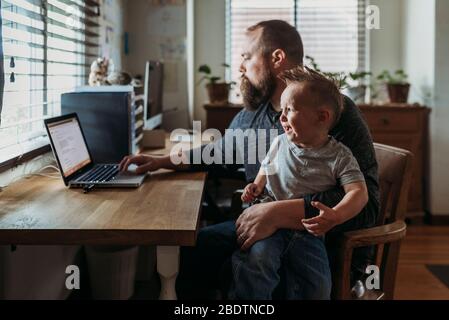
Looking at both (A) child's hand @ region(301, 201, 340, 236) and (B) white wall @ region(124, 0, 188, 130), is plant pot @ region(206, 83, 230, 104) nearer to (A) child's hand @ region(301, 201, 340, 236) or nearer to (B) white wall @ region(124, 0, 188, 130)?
(B) white wall @ region(124, 0, 188, 130)

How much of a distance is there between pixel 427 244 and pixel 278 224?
7.71ft

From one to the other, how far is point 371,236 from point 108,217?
65 cm

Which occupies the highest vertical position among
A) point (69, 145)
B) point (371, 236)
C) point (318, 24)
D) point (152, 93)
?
point (318, 24)

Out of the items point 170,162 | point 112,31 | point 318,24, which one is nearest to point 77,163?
point 170,162

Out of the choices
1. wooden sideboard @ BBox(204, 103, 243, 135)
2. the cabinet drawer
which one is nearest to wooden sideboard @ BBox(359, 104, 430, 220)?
the cabinet drawer

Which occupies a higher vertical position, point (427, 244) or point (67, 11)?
point (67, 11)

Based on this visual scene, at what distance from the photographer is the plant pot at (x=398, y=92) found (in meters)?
3.85

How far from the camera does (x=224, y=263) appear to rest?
1.60m

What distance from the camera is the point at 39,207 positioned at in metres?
1.37

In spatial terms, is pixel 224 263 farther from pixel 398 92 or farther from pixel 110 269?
pixel 398 92

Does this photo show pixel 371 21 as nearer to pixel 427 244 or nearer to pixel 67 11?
pixel 427 244

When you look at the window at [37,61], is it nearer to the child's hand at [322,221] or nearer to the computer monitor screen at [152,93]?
the computer monitor screen at [152,93]

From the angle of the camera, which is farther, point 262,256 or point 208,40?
point 208,40

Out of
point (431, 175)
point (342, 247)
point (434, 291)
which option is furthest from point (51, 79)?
point (431, 175)
